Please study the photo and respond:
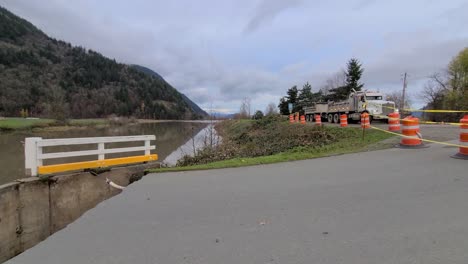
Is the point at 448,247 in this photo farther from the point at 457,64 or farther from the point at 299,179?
the point at 457,64

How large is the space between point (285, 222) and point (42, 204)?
647 centimetres

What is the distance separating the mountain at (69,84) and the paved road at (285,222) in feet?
270

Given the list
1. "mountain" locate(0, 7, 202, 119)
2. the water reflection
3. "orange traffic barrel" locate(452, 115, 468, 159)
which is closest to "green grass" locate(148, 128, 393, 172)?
"orange traffic barrel" locate(452, 115, 468, 159)

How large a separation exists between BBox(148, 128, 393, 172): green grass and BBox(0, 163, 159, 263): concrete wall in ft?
6.02

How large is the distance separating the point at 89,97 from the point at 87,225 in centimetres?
15289

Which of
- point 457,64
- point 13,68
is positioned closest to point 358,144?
A: point 457,64

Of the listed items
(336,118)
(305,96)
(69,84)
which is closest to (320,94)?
(305,96)

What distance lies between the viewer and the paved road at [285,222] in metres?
3.54

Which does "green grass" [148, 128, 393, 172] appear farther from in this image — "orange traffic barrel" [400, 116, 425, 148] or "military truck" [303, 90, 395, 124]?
"military truck" [303, 90, 395, 124]

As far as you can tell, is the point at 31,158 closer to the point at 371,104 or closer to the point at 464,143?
the point at 464,143

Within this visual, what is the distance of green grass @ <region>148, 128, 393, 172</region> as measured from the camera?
10.2 m

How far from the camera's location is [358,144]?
12938 mm

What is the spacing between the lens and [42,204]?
7.64 meters

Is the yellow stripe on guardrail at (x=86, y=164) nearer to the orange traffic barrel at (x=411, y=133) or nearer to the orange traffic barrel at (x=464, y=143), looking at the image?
the orange traffic barrel at (x=411, y=133)
